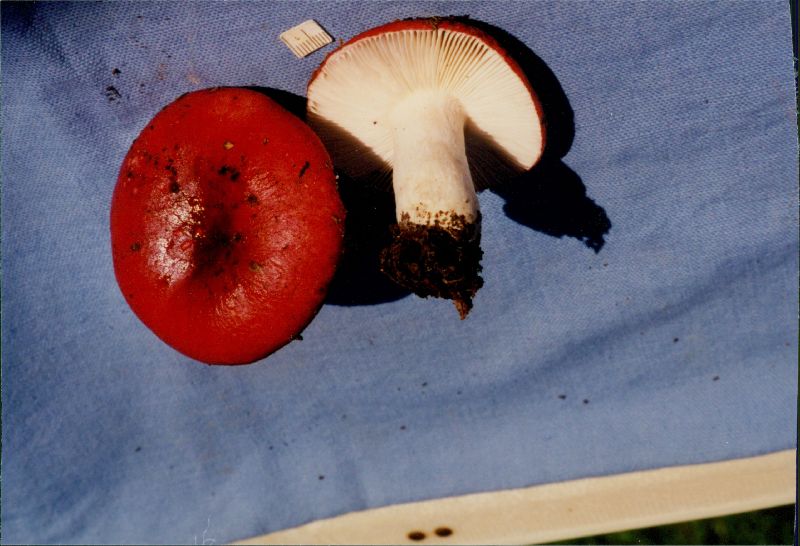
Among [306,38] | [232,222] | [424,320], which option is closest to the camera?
[232,222]

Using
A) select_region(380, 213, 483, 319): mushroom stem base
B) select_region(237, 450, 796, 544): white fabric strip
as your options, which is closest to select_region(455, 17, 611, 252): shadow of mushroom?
select_region(380, 213, 483, 319): mushroom stem base

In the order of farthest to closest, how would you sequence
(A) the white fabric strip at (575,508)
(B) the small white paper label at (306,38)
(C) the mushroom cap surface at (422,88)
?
(A) the white fabric strip at (575,508) < (B) the small white paper label at (306,38) < (C) the mushroom cap surface at (422,88)

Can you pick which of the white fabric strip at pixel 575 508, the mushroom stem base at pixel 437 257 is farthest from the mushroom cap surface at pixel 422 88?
the white fabric strip at pixel 575 508

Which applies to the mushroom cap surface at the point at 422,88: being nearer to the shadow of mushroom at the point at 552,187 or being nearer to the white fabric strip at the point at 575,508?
the shadow of mushroom at the point at 552,187

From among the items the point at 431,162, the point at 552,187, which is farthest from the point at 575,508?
the point at 431,162

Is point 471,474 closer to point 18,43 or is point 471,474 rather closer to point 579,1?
point 579,1

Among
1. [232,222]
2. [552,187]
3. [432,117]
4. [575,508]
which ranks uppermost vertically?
[432,117]

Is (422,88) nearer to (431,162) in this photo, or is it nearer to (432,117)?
(432,117)
